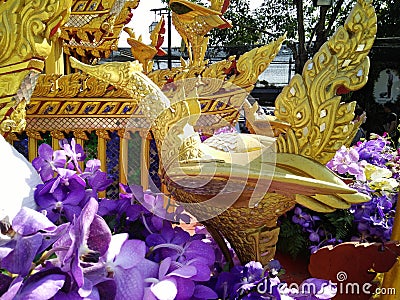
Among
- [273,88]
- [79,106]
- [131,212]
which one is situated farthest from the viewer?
[273,88]

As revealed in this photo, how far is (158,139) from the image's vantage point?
720 millimetres

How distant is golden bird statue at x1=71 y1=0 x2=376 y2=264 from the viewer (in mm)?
586

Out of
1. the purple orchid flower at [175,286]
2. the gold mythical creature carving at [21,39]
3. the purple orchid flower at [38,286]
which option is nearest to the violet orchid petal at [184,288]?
the purple orchid flower at [175,286]

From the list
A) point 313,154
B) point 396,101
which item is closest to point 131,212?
point 313,154

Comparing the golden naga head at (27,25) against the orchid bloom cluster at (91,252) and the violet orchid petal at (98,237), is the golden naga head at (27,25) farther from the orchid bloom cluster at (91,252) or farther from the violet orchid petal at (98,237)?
the violet orchid petal at (98,237)

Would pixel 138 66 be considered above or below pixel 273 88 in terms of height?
above

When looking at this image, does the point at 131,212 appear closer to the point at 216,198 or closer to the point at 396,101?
the point at 216,198

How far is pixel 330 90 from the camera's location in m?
0.60

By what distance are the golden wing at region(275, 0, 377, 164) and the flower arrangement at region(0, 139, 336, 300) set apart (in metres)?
0.16

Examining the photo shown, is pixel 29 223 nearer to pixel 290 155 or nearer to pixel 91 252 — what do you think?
pixel 91 252

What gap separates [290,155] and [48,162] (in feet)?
0.97

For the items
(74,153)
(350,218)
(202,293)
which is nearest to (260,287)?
(202,293)

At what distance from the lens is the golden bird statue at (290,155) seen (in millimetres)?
586

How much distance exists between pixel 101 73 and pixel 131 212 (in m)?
0.27
